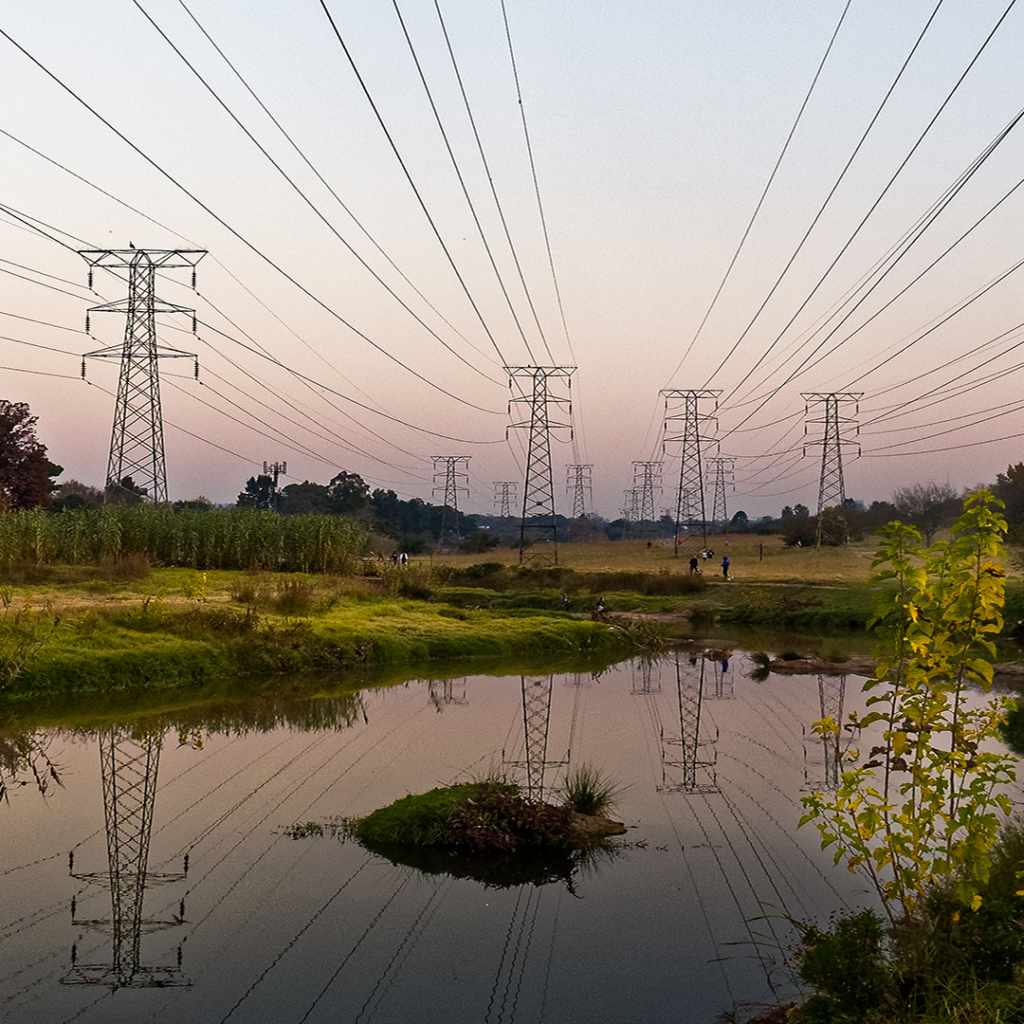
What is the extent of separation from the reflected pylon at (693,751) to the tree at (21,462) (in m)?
51.0

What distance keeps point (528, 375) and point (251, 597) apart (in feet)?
117

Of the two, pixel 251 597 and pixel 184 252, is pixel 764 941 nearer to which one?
pixel 251 597

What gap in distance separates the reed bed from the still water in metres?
20.3

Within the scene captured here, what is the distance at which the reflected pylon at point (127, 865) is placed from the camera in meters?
8.88

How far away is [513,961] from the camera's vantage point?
31.0 feet

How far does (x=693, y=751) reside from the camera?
19.2 meters

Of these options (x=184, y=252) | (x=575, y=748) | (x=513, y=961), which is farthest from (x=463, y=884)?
(x=184, y=252)

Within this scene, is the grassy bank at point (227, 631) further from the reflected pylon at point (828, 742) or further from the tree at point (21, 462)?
the tree at point (21, 462)

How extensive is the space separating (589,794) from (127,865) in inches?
231

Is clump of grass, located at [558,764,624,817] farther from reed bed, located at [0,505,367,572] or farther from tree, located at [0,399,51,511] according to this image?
tree, located at [0,399,51,511]

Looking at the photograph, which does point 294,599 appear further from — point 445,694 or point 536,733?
point 536,733

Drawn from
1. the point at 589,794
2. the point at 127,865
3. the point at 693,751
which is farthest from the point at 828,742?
the point at 127,865

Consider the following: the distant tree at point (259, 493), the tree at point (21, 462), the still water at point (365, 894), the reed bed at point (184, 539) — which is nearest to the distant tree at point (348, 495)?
the distant tree at point (259, 493)

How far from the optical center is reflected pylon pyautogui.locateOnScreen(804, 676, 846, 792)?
1563 cm
